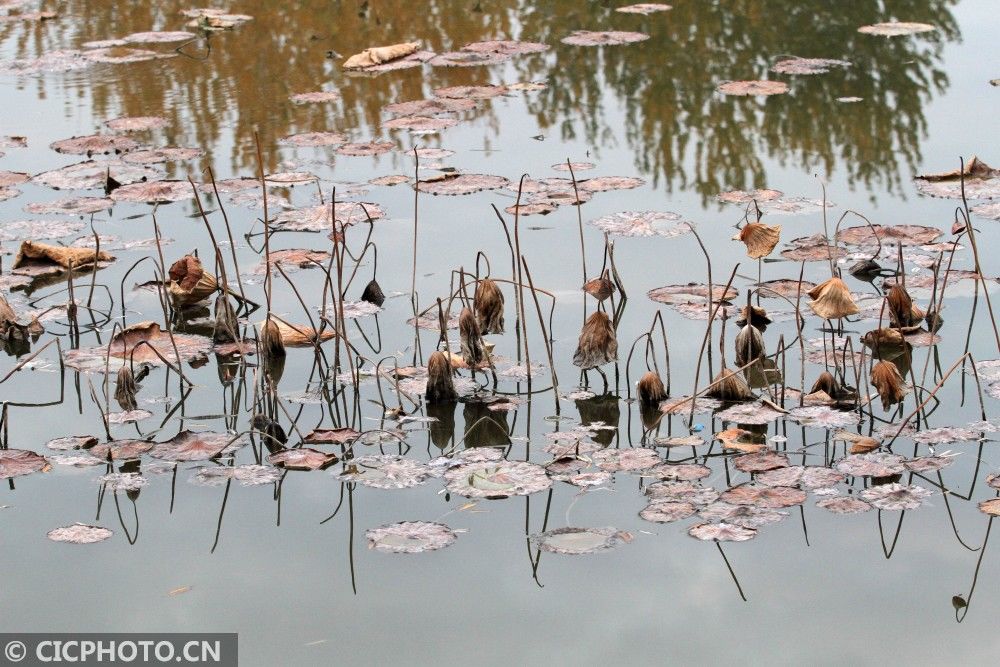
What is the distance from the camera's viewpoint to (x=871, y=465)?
82.7 inches

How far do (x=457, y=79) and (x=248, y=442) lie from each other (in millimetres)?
2949

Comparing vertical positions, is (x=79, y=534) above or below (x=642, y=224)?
below

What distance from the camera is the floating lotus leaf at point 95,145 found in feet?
13.9

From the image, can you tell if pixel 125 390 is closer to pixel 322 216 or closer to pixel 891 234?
pixel 322 216

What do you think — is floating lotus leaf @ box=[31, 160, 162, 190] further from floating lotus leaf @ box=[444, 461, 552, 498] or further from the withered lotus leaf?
floating lotus leaf @ box=[444, 461, 552, 498]

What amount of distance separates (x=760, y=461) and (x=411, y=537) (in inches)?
23.3

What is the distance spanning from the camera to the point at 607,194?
144 inches

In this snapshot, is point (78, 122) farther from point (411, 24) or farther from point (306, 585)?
point (306, 585)

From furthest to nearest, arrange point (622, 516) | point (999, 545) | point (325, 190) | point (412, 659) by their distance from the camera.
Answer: point (325, 190) < point (622, 516) < point (999, 545) < point (412, 659)

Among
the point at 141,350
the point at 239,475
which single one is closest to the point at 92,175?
the point at 141,350

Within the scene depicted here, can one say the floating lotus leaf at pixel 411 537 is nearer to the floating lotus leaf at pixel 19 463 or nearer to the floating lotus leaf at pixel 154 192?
the floating lotus leaf at pixel 19 463

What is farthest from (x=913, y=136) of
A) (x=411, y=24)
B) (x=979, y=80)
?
(x=411, y=24)

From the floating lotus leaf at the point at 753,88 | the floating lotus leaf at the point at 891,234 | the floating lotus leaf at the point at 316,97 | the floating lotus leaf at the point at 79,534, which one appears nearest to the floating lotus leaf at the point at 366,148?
the floating lotus leaf at the point at 316,97

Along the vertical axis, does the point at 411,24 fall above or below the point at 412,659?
above
